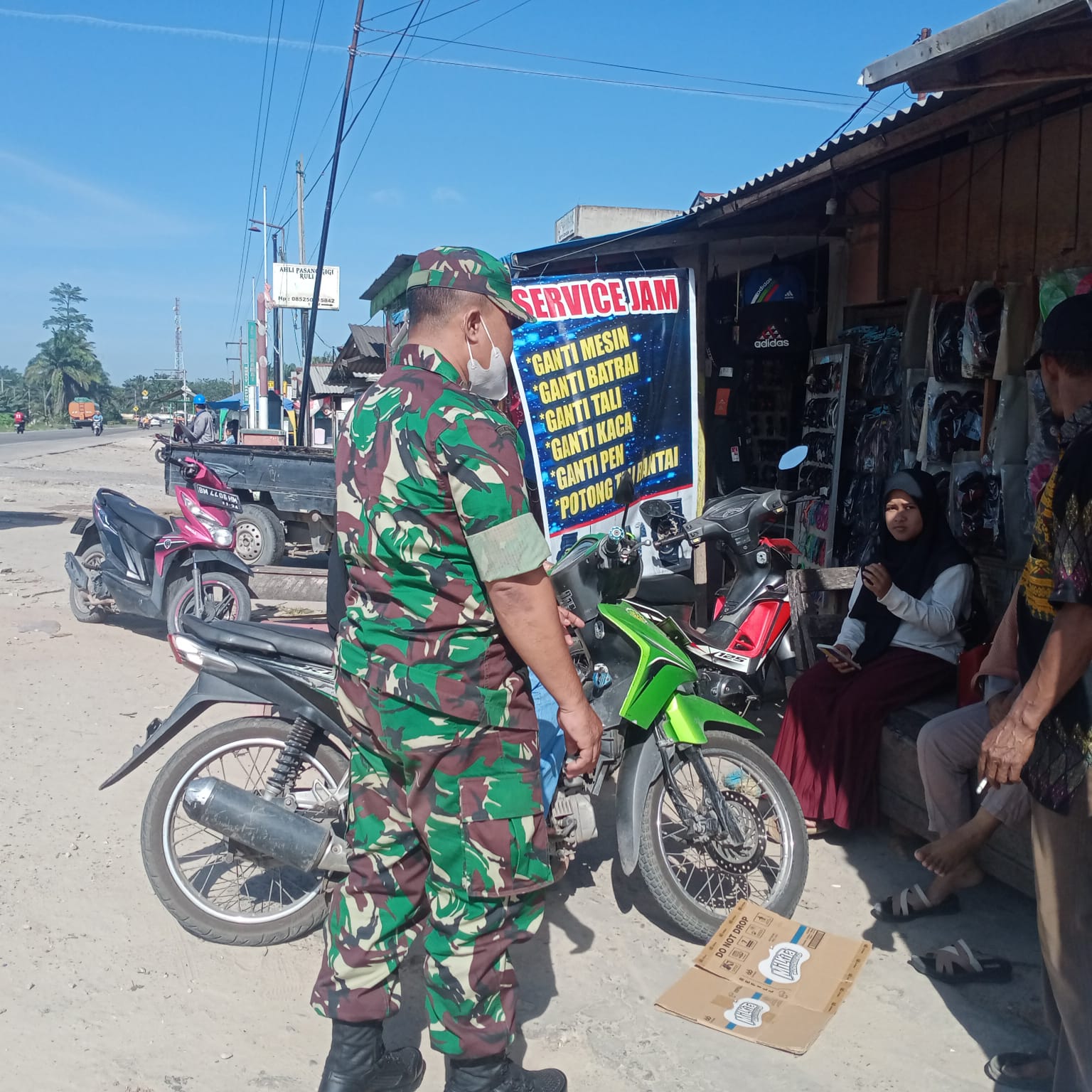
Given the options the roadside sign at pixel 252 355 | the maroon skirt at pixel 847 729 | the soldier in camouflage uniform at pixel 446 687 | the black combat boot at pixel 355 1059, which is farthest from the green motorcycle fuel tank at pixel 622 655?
the roadside sign at pixel 252 355

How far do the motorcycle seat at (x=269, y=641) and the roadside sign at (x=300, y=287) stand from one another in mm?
18630

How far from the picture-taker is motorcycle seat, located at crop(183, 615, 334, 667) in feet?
9.75

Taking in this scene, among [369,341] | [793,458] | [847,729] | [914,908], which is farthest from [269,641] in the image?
[369,341]

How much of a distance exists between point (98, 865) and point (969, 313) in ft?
15.2

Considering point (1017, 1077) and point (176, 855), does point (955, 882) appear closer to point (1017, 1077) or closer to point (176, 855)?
point (1017, 1077)

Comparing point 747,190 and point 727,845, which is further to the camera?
point 747,190

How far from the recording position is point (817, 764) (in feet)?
12.2

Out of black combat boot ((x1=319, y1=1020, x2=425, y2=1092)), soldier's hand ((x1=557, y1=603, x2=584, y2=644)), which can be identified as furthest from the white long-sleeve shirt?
black combat boot ((x1=319, y1=1020, x2=425, y2=1092))

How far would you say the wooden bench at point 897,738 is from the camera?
3092 mm

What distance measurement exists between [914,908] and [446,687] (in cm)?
202

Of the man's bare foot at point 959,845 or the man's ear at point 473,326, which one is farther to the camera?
the man's bare foot at point 959,845

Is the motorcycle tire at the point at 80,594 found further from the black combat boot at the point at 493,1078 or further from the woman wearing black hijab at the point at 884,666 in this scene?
the black combat boot at the point at 493,1078

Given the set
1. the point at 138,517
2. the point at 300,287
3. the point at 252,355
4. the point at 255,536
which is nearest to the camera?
the point at 138,517

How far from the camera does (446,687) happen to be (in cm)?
202
